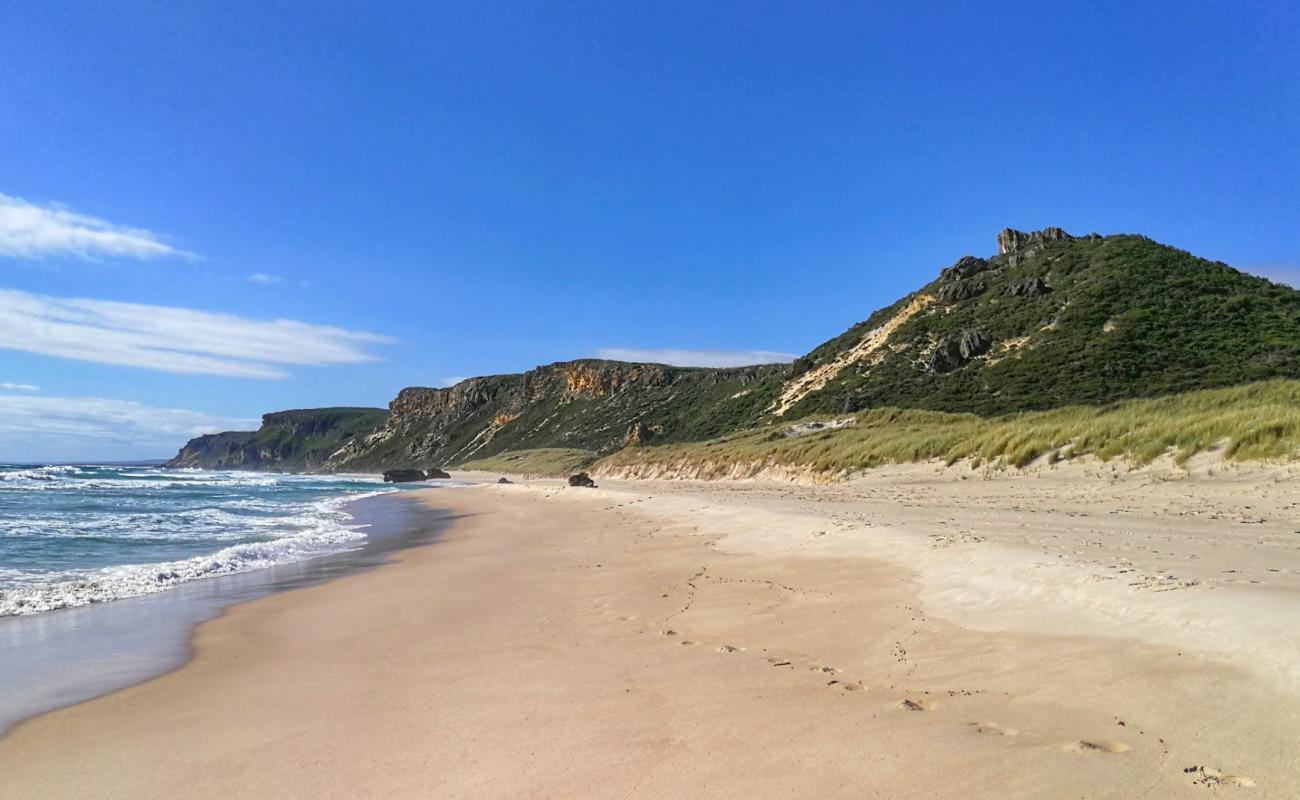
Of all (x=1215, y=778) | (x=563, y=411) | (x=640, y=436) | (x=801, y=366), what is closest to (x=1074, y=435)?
(x=1215, y=778)

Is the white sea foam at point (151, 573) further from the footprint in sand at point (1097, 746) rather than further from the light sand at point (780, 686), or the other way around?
the footprint in sand at point (1097, 746)

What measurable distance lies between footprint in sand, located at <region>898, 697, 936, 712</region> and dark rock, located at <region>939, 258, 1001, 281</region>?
5799cm

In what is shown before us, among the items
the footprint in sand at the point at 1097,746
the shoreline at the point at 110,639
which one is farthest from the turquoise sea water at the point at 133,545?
the footprint in sand at the point at 1097,746

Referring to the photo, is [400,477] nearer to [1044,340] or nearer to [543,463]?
[543,463]

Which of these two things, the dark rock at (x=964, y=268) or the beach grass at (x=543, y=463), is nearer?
the dark rock at (x=964, y=268)

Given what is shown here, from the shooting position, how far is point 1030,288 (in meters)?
47.7

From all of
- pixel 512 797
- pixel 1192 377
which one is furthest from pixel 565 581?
pixel 1192 377

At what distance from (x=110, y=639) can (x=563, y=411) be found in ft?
372

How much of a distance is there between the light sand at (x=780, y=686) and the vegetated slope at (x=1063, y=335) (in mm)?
28556

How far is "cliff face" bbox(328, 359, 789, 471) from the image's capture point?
79000 millimetres

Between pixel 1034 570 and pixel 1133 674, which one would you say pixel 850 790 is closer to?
pixel 1133 674

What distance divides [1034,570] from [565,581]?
6.34 metres

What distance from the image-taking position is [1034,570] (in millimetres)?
6566

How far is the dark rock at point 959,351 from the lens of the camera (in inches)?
1709
